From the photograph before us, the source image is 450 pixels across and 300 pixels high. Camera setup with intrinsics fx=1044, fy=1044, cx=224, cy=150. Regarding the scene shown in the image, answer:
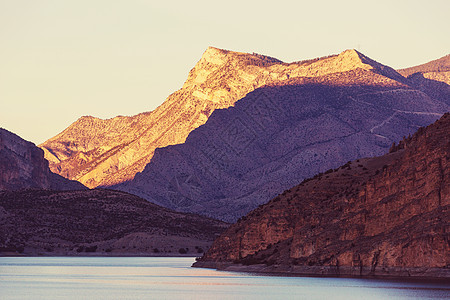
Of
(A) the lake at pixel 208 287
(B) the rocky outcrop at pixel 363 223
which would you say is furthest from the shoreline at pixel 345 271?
(A) the lake at pixel 208 287

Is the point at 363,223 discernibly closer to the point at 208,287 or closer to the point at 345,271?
the point at 345,271

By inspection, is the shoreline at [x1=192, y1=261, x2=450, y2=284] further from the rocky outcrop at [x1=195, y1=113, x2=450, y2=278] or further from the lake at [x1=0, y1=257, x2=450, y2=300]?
the lake at [x1=0, y1=257, x2=450, y2=300]

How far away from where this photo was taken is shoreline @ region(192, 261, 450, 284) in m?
86.4

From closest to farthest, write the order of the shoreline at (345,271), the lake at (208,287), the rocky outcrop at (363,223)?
the lake at (208,287) → the shoreline at (345,271) → the rocky outcrop at (363,223)

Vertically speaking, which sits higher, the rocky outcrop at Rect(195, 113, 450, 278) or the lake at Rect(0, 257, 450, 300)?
the rocky outcrop at Rect(195, 113, 450, 278)

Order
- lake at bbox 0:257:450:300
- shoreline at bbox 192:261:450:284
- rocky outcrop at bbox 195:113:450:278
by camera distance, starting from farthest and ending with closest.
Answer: rocky outcrop at bbox 195:113:450:278, shoreline at bbox 192:261:450:284, lake at bbox 0:257:450:300

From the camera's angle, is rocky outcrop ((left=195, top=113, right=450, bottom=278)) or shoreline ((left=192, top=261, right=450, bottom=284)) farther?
rocky outcrop ((left=195, top=113, right=450, bottom=278))

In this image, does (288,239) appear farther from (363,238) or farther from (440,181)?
(440,181)

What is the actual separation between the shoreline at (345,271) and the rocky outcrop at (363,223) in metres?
0.11

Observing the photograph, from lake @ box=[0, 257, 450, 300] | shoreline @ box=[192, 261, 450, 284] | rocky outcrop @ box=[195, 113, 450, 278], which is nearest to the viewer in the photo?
lake @ box=[0, 257, 450, 300]

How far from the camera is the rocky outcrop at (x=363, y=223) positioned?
90.0 meters

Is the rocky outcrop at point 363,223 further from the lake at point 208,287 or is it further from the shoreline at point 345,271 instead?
the lake at point 208,287

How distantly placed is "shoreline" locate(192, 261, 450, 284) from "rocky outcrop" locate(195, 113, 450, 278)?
0.35 ft

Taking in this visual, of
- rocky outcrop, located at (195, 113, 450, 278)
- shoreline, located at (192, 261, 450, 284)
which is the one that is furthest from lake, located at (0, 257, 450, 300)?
rocky outcrop, located at (195, 113, 450, 278)
